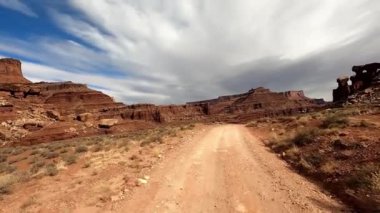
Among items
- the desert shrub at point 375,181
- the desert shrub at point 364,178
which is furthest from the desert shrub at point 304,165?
the desert shrub at point 375,181

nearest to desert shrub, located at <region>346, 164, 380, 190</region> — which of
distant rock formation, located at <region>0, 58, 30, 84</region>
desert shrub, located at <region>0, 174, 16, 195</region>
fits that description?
desert shrub, located at <region>0, 174, 16, 195</region>

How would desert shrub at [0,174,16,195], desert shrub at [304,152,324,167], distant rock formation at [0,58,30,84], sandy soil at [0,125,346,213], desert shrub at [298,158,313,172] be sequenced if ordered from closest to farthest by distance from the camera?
sandy soil at [0,125,346,213] < desert shrub at [0,174,16,195] < desert shrub at [298,158,313,172] < desert shrub at [304,152,324,167] < distant rock formation at [0,58,30,84]

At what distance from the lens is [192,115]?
4355 inches

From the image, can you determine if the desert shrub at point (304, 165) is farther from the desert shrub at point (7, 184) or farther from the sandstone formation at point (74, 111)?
the sandstone formation at point (74, 111)

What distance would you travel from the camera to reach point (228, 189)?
8742 mm

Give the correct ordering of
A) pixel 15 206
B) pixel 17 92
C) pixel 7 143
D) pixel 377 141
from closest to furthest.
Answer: pixel 15 206, pixel 377 141, pixel 7 143, pixel 17 92

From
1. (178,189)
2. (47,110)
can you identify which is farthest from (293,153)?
(47,110)

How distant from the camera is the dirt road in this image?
7.36m

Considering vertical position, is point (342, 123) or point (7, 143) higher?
point (342, 123)

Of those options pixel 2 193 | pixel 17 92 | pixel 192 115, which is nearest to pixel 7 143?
pixel 17 92

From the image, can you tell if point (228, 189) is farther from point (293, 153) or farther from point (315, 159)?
point (293, 153)

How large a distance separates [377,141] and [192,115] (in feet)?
327

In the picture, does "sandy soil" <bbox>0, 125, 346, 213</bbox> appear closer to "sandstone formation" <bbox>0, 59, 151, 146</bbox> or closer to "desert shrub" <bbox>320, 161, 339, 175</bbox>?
"desert shrub" <bbox>320, 161, 339, 175</bbox>

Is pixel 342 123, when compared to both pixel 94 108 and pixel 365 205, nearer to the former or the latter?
pixel 365 205
